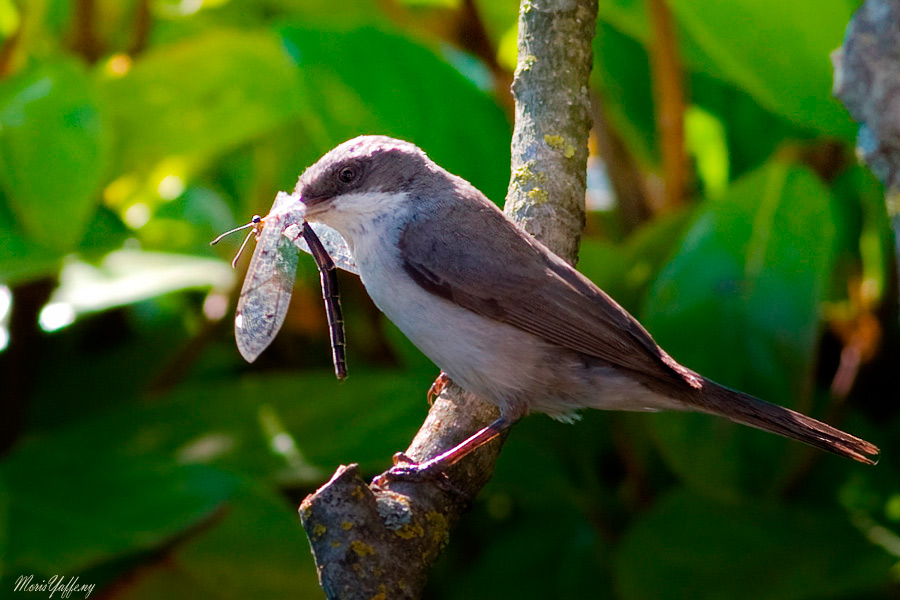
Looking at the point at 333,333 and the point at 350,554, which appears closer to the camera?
the point at 350,554

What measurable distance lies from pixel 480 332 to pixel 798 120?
160cm

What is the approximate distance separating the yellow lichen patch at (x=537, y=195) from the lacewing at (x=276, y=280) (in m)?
0.52

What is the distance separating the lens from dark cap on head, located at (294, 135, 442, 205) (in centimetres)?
227

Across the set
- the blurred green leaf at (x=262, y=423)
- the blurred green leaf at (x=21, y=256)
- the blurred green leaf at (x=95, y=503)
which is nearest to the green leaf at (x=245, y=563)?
the blurred green leaf at (x=95, y=503)

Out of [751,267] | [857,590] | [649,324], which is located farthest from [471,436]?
[857,590]

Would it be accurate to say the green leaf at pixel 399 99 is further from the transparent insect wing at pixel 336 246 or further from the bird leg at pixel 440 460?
the bird leg at pixel 440 460

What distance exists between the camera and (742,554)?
330cm

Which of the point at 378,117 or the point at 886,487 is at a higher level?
the point at 378,117

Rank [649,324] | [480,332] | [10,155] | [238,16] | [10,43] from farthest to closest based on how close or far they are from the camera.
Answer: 1. [238,16]
2. [10,43]
3. [10,155]
4. [649,324]
5. [480,332]

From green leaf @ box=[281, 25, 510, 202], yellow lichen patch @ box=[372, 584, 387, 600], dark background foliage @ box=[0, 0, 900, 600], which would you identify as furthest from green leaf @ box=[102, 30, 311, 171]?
yellow lichen patch @ box=[372, 584, 387, 600]

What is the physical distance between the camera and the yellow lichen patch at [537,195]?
2.36 m

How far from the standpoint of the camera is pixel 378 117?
3459 mm

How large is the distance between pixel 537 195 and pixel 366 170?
0.42 m

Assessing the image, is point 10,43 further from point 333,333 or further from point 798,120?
point 798,120
